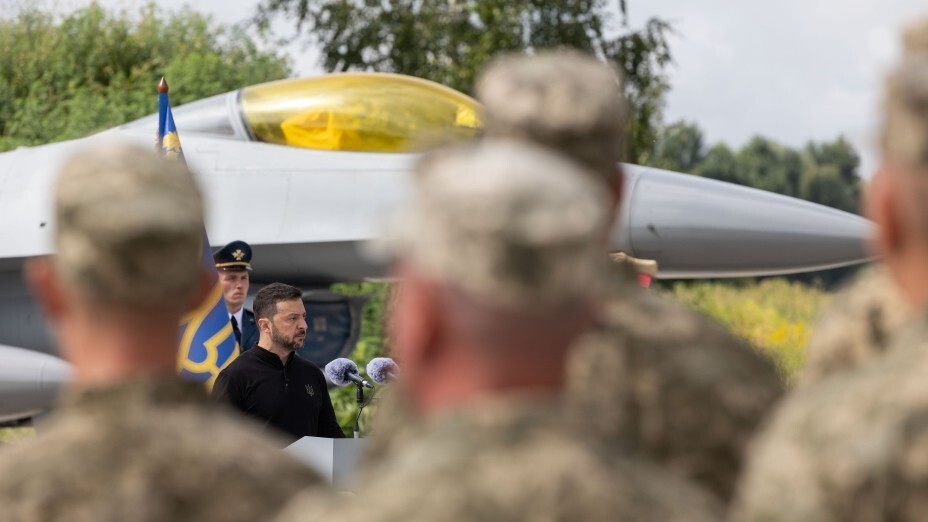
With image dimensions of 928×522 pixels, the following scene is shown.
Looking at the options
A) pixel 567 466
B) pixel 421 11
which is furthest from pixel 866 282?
pixel 421 11

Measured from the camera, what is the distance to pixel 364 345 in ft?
48.1

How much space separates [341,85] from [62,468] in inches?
364

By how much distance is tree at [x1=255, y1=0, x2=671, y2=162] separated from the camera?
77.2 ft

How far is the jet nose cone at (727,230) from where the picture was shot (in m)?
11.2

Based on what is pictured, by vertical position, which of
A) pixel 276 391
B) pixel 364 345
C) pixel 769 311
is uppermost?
pixel 276 391

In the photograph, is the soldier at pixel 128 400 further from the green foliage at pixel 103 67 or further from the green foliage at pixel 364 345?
the green foliage at pixel 103 67

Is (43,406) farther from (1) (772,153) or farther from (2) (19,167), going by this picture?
(1) (772,153)

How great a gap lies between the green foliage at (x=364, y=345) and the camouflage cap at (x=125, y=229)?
9698 millimetres

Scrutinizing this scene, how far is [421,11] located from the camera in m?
24.4

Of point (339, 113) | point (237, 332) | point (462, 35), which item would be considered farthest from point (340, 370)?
point (462, 35)

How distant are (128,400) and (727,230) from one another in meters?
9.10

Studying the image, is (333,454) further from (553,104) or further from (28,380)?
(28,380)

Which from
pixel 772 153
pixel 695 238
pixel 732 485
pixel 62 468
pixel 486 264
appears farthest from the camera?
pixel 772 153

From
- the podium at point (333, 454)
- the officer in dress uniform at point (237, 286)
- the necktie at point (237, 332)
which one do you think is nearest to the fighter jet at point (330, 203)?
the officer in dress uniform at point (237, 286)
